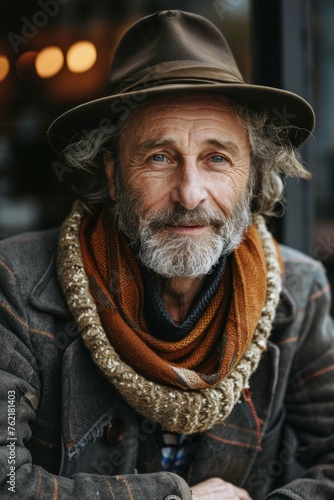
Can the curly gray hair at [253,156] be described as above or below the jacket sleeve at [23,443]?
above

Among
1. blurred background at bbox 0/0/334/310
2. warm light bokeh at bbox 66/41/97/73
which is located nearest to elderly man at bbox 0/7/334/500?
blurred background at bbox 0/0/334/310

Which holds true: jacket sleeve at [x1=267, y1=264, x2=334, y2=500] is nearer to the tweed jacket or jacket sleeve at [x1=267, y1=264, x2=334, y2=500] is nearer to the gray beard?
the tweed jacket

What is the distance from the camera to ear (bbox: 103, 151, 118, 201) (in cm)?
240

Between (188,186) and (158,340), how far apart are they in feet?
1.68

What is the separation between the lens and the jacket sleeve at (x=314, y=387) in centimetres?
249

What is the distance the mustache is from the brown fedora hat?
368mm

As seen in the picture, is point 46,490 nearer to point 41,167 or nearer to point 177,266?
point 177,266

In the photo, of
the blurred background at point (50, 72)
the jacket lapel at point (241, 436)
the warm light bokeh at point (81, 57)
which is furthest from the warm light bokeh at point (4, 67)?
the jacket lapel at point (241, 436)

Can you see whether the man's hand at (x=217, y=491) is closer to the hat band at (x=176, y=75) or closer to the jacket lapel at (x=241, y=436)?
the jacket lapel at (x=241, y=436)

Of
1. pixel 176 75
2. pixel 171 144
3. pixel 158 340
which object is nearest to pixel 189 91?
pixel 176 75

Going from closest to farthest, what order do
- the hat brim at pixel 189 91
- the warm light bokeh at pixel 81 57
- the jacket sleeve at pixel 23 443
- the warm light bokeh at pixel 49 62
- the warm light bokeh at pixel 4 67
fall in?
the jacket sleeve at pixel 23 443
the hat brim at pixel 189 91
the warm light bokeh at pixel 4 67
the warm light bokeh at pixel 49 62
the warm light bokeh at pixel 81 57

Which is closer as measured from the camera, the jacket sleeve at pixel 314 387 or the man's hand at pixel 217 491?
the man's hand at pixel 217 491

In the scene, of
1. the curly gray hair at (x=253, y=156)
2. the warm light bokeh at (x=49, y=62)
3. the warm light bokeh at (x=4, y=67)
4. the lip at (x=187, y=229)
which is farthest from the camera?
the warm light bokeh at (x=49, y=62)

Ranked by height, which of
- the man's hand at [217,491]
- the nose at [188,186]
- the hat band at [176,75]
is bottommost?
the man's hand at [217,491]
